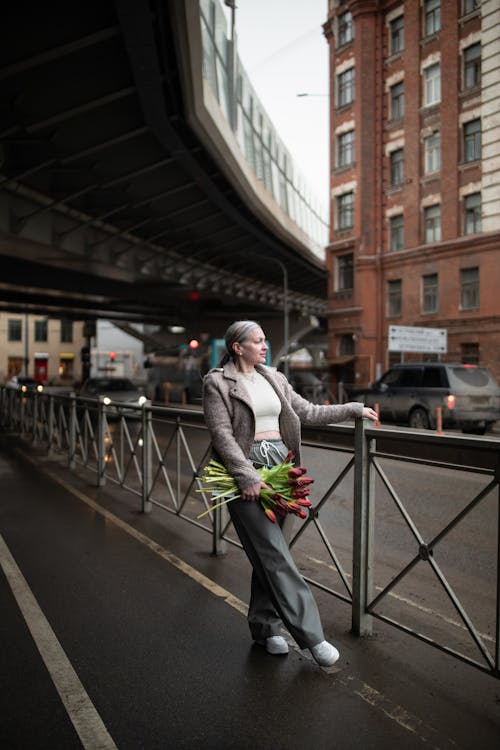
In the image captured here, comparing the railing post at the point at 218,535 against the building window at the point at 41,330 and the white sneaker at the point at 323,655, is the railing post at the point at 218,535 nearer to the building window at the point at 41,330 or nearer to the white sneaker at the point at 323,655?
the white sneaker at the point at 323,655

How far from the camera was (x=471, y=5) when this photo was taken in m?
27.3

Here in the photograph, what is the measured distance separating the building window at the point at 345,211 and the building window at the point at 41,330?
5025 cm

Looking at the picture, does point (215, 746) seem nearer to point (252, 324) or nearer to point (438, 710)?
point (438, 710)

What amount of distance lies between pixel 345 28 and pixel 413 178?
9680 millimetres

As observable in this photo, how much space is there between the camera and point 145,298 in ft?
108

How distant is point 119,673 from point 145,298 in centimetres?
3042

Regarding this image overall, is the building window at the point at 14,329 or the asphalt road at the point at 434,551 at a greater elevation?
the building window at the point at 14,329

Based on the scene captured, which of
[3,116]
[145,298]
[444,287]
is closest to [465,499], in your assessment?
[3,116]

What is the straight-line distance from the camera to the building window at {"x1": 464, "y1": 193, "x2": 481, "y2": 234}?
27.5m

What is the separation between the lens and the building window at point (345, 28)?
32906mm

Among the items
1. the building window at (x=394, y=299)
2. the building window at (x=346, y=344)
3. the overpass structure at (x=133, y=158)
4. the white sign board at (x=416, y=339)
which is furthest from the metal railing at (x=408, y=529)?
the building window at (x=346, y=344)

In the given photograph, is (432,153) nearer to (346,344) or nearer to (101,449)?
(346,344)

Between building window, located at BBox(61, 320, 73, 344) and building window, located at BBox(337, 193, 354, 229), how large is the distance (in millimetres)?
49972

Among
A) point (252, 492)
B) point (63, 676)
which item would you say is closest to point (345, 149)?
point (252, 492)
